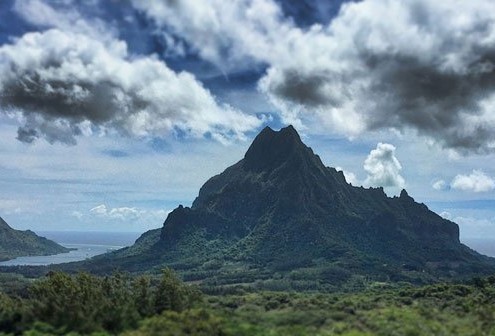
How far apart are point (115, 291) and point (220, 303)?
93.9 feet

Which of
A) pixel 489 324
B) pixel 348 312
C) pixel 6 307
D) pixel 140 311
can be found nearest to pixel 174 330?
pixel 140 311

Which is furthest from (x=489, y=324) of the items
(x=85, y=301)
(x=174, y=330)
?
(x=85, y=301)

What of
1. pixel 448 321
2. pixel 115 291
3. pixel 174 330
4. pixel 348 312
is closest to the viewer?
pixel 174 330

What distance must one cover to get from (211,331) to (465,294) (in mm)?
109254

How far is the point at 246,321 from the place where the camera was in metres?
112

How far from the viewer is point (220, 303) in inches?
5925

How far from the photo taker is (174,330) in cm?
9969

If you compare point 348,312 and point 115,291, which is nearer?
point 348,312

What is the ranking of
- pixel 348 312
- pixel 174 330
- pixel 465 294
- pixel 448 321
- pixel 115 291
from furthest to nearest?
1. pixel 465 294
2. pixel 115 291
3. pixel 348 312
4. pixel 448 321
5. pixel 174 330

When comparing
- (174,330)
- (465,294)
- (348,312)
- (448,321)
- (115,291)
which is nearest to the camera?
(174,330)

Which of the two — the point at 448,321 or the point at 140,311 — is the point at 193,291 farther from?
the point at 448,321

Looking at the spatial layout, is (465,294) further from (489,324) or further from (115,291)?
(115,291)

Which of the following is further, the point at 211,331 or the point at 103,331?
the point at 103,331

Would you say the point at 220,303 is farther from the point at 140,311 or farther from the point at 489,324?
the point at 489,324
